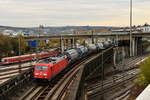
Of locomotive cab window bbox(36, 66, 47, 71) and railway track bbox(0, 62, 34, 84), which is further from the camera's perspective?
railway track bbox(0, 62, 34, 84)

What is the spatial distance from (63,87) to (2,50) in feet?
126

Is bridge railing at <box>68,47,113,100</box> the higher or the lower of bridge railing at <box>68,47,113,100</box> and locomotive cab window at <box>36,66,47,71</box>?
the lower

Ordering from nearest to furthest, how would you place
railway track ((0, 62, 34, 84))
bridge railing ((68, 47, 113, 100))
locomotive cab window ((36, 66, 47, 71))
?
bridge railing ((68, 47, 113, 100))
locomotive cab window ((36, 66, 47, 71))
railway track ((0, 62, 34, 84))

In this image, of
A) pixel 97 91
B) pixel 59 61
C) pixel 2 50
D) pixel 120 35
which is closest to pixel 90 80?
pixel 97 91

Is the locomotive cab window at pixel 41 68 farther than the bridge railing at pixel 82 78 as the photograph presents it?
Yes

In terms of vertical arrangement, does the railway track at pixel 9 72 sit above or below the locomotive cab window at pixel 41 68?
below

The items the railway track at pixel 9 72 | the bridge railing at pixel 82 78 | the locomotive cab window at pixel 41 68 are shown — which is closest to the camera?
the bridge railing at pixel 82 78

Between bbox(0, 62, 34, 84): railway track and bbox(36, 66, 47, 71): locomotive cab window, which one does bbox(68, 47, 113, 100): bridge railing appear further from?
bbox(0, 62, 34, 84): railway track

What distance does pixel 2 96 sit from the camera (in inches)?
782

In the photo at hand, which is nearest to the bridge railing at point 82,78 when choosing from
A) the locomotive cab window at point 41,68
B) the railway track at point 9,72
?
the locomotive cab window at point 41,68

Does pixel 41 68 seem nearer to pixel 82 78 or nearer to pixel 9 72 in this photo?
pixel 82 78

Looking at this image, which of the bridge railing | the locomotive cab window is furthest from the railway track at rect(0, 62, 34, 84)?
the bridge railing

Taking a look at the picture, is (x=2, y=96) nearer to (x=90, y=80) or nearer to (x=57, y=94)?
(x=57, y=94)

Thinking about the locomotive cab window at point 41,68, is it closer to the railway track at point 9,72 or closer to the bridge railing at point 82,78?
the bridge railing at point 82,78
